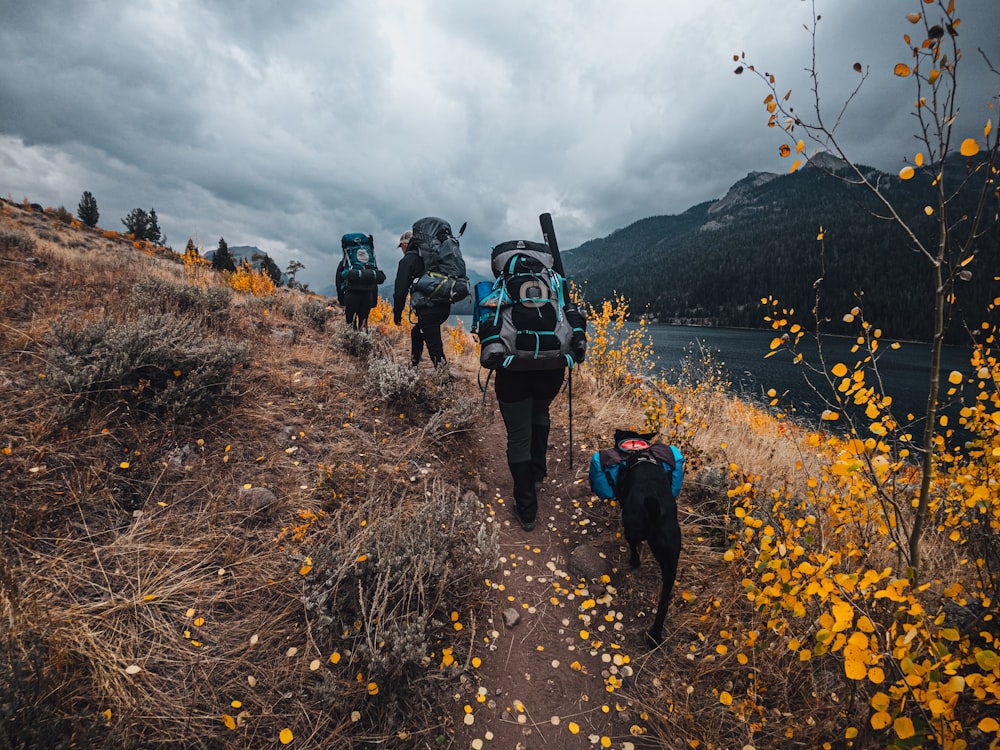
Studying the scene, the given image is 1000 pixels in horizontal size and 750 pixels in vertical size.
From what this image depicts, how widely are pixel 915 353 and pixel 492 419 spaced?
62.1 metres

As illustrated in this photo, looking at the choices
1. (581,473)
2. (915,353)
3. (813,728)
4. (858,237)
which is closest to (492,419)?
(581,473)

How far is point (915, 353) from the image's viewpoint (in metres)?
45.9

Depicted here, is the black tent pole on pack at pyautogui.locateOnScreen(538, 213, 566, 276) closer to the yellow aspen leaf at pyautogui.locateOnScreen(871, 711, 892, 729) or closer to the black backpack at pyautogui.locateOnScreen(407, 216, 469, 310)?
the black backpack at pyautogui.locateOnScreen(407, 216, 469, 310)

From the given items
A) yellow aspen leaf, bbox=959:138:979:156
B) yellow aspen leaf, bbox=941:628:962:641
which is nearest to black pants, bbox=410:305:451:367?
yellow aspen leaf, bbox=959:138:979:156

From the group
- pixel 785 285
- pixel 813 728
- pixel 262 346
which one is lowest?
pixel 813 728

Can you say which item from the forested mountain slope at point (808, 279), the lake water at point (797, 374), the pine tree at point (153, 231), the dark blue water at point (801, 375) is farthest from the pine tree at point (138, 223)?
the forested mountain slope at point (808, 279)

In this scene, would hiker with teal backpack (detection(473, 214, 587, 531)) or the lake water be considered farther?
the lake water

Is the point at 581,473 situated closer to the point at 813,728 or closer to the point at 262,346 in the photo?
the point at 813,728

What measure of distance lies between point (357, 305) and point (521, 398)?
4577 mm

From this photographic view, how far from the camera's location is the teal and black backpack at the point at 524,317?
3.62 meters

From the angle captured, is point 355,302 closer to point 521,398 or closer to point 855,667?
point 521,398

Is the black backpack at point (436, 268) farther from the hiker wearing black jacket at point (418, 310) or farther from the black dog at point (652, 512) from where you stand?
the black dog at point (652, 512)

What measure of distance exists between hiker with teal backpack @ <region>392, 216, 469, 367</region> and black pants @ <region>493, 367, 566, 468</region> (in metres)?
2.23

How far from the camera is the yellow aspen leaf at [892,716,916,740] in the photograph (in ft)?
4.71
